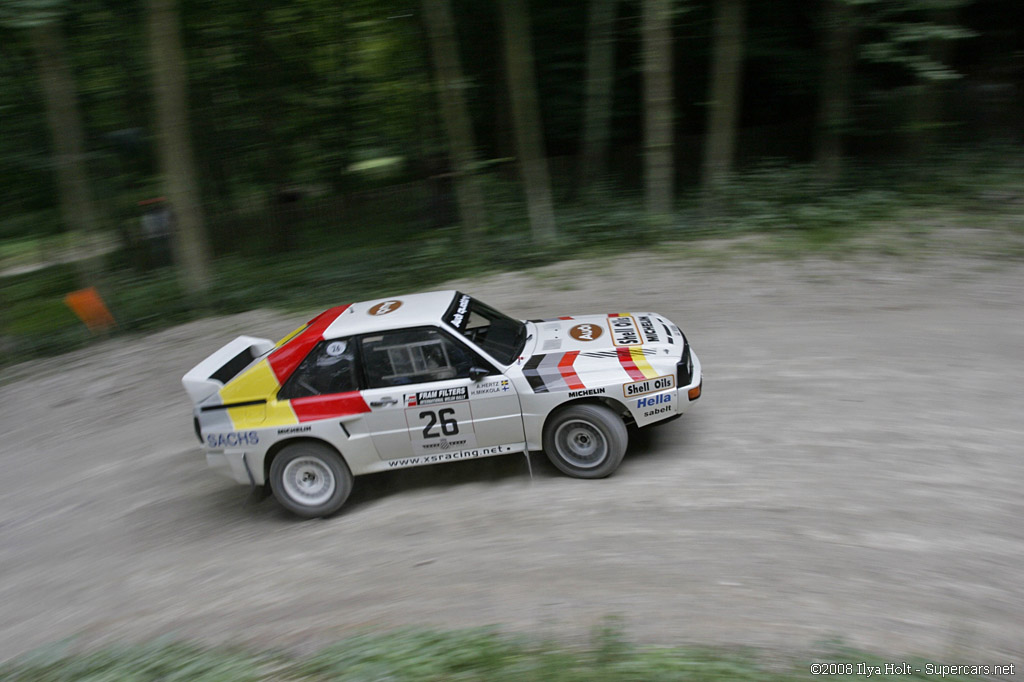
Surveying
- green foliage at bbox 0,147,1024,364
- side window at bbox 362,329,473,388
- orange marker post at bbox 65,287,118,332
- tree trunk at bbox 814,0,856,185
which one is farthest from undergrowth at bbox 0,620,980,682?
tree trunk at bbox 814,0,856,185

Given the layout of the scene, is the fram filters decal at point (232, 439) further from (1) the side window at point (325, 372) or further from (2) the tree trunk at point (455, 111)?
(2) the tree trunk at point (455, 111)

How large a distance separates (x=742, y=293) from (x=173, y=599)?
8.11m

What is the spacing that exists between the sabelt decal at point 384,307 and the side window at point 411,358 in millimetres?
392

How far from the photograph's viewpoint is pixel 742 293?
10.9 m

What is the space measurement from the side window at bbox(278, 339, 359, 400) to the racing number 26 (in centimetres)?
69

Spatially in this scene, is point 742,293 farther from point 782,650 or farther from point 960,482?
point 782,650

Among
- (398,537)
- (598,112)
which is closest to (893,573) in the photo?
(398,537)

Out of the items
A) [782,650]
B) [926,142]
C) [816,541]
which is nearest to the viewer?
[782,650]

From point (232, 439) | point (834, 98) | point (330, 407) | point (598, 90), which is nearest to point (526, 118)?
point (598, 90)

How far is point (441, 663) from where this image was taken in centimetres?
452

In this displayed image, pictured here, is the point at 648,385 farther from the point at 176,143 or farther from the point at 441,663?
the point at 176,143

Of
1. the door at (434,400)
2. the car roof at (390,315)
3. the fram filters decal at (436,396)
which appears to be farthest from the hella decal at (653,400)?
the car roof at (390,315)

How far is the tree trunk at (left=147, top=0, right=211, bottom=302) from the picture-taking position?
12633 millimetres

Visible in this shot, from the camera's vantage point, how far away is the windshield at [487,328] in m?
6.82
